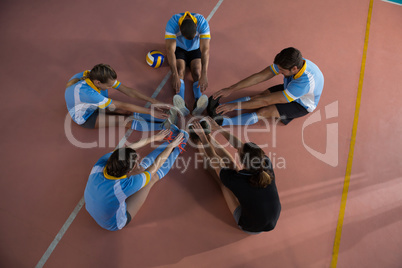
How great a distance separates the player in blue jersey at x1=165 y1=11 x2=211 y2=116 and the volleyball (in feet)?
0.90

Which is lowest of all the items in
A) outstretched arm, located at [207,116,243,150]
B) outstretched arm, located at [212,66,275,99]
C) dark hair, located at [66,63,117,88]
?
outstretched arm, located at [207,116,243,150]

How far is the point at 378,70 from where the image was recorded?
4.88 m

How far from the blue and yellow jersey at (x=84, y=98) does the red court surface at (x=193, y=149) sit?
50 centimetres

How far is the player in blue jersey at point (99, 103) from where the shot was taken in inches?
127

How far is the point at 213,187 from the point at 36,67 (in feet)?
12.5

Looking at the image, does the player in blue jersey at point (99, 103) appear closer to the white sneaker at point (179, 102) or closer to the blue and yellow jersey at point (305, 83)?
the white sneaker at point (179, 102)

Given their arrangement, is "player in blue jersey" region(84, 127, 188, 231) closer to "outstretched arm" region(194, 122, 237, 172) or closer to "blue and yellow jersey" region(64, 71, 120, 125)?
"outstretched arm" region(194, 122, 237, 172)

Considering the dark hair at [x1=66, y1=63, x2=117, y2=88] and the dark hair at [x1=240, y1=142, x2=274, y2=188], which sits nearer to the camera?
the dark hair at [x1=240, y1=142, x2=274, y2=188]

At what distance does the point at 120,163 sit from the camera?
2.53 m

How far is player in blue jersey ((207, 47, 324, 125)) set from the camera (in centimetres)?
332

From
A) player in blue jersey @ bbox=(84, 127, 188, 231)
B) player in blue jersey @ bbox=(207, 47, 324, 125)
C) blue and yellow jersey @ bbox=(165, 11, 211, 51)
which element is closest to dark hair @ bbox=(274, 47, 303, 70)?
player in blue jersey @ bbox=(207, 47, 324, 125)

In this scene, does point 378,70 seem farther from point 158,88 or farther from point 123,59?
point 123,59

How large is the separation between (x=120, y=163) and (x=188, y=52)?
8.42 ft

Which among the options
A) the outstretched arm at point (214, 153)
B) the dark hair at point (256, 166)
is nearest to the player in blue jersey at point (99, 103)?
the outstretched arm at point (214, 153)
